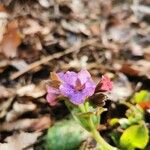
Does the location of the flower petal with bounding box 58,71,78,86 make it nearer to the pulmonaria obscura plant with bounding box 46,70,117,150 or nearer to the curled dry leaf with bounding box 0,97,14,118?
the pulmonaria obscura plant with bounding box 46,70,117,150

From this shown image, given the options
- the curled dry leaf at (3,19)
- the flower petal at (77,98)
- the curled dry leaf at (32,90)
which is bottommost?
the curled dry leaf at (32,90)

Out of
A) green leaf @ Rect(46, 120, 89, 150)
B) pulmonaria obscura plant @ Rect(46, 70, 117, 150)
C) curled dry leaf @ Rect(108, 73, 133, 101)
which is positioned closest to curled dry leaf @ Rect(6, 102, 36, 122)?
green leaf @ Rect(46, 120, 89, 150)

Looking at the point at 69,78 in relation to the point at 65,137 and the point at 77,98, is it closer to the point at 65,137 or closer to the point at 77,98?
the point at 77,98

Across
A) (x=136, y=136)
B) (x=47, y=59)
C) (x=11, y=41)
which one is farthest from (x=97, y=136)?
(x=11, y=41)

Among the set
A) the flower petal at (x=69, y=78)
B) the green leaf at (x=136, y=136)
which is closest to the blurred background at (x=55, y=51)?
the green leaf at (x=136, y=136)

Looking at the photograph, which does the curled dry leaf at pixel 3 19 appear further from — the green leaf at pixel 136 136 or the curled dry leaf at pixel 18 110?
the green leaf at pixel 136 136

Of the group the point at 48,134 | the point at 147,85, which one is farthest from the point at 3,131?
the point at 147,85

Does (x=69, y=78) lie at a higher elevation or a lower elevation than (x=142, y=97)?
higher
